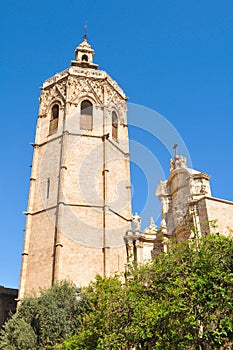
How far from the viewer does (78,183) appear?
73.0 ft

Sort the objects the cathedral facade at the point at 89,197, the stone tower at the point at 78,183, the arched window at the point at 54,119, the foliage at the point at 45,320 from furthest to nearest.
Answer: the arched window at the point at 54,119 → the stone tower at the point at 78,183 → the cathedral facade at the point at 89,197 → the foliage at the point at 45,320

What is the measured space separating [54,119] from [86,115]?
210 cm

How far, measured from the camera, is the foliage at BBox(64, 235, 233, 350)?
10.2 m

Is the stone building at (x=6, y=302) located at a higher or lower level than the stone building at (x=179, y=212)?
lower

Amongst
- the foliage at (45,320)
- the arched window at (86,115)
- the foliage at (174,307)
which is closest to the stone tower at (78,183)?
the arched window at (86,115)

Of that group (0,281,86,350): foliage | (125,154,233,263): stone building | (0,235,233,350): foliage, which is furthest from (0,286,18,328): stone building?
(0,235,233,350): foliage

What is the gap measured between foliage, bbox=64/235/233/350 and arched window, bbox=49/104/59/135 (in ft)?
45.9

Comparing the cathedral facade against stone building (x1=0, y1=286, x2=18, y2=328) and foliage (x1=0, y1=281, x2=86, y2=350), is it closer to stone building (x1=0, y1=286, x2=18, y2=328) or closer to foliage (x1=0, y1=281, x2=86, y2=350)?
foliage (x1=0, y1=281, x2=86, y2=350)

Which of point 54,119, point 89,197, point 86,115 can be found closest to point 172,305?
point 89,197

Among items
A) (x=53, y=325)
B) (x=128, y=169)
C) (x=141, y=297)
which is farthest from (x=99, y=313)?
(x=128, y=169)

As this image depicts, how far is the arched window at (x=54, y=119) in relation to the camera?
24.9 metres

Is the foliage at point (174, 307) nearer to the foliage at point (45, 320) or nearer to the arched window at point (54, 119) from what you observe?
the foliage at point (45, 320)

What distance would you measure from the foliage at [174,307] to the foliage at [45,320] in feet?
13.0

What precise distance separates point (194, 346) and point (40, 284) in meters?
11.0
